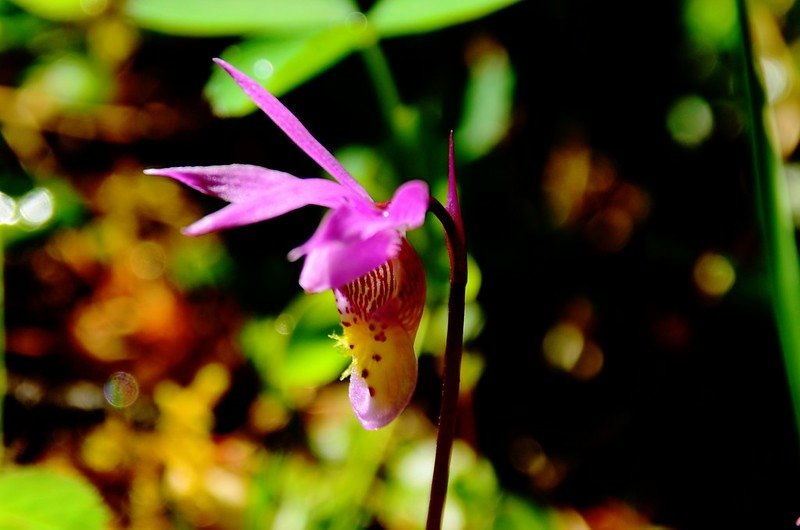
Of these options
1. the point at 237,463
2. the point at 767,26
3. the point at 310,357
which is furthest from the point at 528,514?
the point at 767,26

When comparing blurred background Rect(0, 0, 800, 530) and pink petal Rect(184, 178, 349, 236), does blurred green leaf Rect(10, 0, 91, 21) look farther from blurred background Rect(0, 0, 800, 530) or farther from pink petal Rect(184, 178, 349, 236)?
pink petal Rect(184, 178, 349, 236)

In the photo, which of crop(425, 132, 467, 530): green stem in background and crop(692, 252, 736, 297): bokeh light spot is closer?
crop(425, 132, 467, 530): green stem in background

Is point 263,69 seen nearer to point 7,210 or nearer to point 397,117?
point 397,117

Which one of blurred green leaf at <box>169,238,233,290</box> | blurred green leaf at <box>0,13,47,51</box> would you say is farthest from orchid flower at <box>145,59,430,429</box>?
blurred green leaf at <box>0,13,47,51</box>

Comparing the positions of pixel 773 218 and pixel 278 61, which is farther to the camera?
pixel 278 61

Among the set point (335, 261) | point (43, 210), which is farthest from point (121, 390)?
point (335, 261)

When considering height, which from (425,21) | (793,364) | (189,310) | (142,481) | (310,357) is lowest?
(142,481)

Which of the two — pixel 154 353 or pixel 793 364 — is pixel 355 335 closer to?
pixel 793 364

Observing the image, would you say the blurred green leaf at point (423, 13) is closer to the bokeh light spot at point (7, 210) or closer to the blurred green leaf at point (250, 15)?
the blurred green leaf at point (250, 15)
